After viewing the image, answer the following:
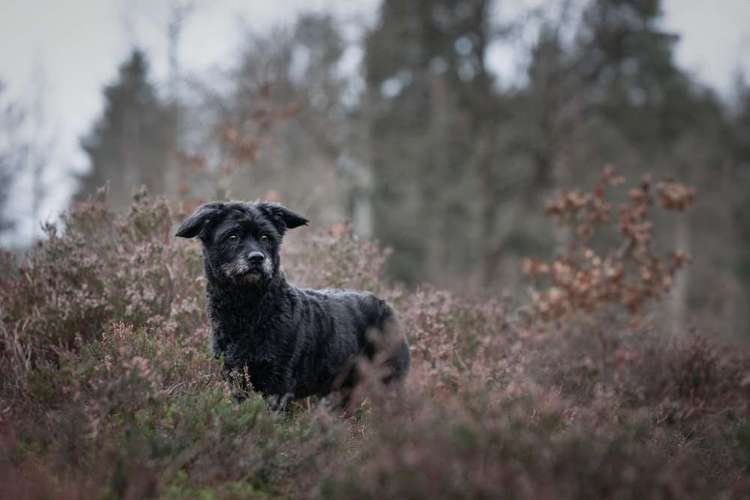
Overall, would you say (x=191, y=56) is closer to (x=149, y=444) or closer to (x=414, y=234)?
(x=414, y=234)

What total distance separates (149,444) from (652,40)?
2328 cm

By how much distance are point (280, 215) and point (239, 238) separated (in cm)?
56

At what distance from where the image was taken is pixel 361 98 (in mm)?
25703

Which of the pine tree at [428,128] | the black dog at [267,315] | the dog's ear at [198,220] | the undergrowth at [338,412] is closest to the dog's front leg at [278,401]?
the black dog at [267,315]

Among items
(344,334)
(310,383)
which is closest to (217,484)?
(310,383)

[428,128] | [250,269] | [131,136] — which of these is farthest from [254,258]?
[131,136]

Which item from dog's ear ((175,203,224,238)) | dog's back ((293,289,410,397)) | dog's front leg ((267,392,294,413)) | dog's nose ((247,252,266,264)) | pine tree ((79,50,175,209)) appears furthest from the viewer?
pine tree ((79,50,175,209))

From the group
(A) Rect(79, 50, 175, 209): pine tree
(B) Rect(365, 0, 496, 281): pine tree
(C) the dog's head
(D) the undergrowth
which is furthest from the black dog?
(B) Rect(365, 0, 496, 281): pine tree

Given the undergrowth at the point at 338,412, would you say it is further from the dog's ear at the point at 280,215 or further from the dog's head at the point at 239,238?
the dog's ear at the point at 280,215

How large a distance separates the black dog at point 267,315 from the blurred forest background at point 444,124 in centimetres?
1382

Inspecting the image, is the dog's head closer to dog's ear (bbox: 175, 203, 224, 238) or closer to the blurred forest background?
dog's ear (bbox: 175, 203, 224, 238)

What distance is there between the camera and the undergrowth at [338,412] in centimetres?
396

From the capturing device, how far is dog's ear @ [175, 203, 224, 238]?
584 centimetres

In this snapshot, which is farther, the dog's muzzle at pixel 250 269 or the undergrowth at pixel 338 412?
the dog's muzzle at pixel 250 269
